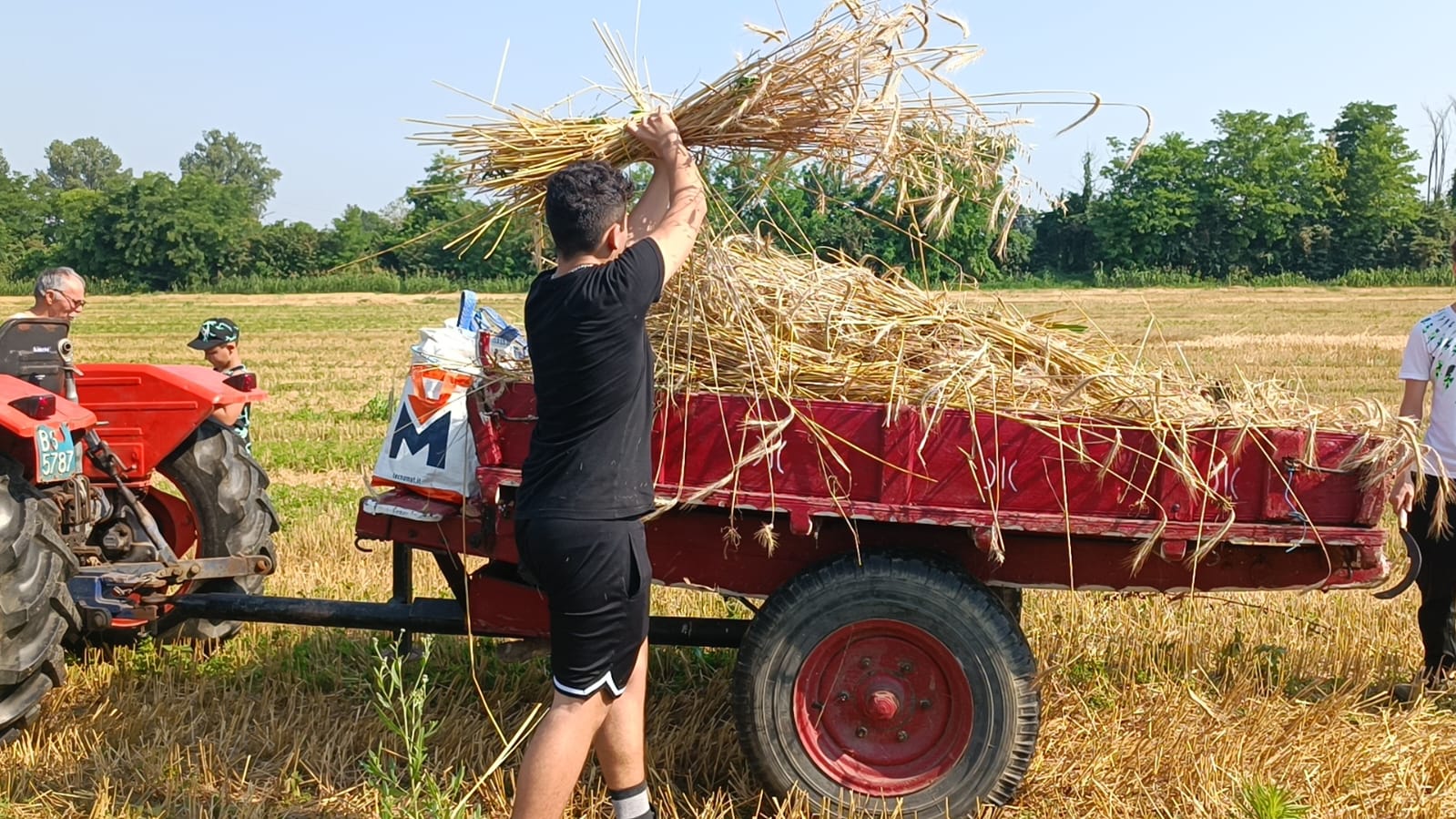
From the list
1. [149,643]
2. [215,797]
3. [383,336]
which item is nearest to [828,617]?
[215,797]

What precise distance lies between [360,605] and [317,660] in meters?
0.99

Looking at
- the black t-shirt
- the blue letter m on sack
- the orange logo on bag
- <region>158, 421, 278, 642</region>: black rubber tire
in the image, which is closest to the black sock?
the black t-shirt

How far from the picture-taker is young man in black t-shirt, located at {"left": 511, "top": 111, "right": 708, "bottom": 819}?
2838 mm

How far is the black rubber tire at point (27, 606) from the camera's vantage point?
3820mm

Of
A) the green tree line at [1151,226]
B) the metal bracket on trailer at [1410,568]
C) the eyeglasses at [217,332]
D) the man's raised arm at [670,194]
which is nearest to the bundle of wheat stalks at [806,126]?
the man's raised arm at [670,194]

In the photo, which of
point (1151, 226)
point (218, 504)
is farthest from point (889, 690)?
point (1151, 226)

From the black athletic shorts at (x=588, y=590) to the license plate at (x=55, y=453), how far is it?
2.09 m

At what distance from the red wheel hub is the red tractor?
231 cm

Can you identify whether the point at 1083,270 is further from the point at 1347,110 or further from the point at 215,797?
the point at 215,797

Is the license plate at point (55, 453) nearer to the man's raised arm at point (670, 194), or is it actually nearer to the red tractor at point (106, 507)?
the red tractor at point (106, 507)

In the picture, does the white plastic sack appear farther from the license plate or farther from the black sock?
the license plate

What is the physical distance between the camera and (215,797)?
12.1 feet

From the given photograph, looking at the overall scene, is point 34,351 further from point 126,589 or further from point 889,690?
point 889,690

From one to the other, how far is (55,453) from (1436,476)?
4.79 m
